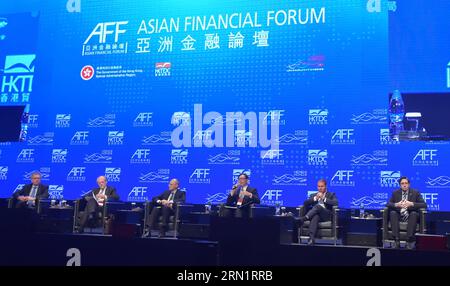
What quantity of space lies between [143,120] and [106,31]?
67.7 inches

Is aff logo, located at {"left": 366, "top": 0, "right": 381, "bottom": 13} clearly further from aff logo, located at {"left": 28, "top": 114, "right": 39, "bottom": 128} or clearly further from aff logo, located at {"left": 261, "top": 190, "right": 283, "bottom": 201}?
aff logo, located at {"left": 28, "top": 114, "right": 39, "bottom": 128}

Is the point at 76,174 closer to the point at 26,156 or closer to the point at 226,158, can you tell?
the point at 26,156

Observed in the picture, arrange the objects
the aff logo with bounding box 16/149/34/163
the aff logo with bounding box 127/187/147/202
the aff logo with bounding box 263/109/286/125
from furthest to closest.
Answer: the aff logo with bounding box 16/149/34/163 → the aff logo with bounding box 127/187/147/202 → the aff logo with bounding box 263/109/286/125

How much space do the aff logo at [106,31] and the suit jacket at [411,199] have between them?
5.13 m

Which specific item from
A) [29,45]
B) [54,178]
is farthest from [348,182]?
[29,45]

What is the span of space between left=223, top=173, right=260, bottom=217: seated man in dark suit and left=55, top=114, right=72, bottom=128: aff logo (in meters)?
3.30

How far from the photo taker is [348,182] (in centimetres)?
785

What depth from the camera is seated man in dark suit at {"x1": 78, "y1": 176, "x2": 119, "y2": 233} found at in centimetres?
777

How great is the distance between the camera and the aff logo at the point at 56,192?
9.09 metres

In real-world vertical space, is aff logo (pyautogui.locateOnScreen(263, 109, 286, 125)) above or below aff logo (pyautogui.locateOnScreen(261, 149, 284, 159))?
above

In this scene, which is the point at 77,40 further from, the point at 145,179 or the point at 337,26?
the point at 337,26

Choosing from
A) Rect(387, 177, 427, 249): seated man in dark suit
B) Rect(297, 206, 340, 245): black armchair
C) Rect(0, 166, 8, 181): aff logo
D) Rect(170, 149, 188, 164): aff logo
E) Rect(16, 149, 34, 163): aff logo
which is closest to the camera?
Rect(387, 177, 427, 249): seated man in dark suit

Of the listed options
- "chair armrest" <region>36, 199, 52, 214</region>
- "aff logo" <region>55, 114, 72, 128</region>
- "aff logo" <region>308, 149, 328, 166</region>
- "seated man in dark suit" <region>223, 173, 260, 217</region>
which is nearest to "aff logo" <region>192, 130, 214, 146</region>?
"seated man in dark suit" <region>223, 173, 260, 217</region>
